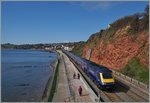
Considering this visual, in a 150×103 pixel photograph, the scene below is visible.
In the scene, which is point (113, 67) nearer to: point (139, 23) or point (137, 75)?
point (139, 23)

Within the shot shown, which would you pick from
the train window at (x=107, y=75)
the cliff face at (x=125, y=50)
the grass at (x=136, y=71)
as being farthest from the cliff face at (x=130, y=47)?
the train window at (x=107, y=75)

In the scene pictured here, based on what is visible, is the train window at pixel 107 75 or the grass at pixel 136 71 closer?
the train window at pixel 107 75

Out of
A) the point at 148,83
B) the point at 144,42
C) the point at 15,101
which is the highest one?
the point at 144,42

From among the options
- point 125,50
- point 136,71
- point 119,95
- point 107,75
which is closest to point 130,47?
point 125,50

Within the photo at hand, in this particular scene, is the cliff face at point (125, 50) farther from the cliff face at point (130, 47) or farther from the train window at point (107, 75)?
the train window at point (107, 75)

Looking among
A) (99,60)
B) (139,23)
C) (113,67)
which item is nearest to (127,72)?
(113,67)

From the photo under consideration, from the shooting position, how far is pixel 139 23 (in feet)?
174

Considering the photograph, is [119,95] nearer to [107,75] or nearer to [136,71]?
[107,75]

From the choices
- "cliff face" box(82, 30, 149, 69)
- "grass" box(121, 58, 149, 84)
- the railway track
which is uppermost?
"cliff face" box(82, 30, 149, 69)

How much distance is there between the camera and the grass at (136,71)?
3667cm

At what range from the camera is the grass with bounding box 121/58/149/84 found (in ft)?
120

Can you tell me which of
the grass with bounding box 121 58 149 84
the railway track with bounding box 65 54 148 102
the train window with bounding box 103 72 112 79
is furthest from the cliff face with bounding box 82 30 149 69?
the train window with bounding box 103 72 112 79

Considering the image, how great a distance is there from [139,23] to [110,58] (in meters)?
8.92

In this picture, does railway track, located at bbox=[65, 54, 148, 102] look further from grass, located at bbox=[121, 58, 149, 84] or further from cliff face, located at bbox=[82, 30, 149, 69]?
cliff face, located at bbox=[82, 30, 149, 69]
